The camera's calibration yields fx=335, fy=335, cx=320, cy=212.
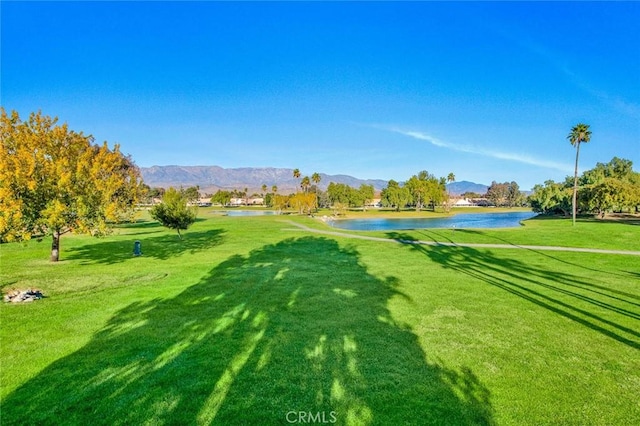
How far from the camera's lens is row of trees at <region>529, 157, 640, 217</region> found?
55750 millimetres

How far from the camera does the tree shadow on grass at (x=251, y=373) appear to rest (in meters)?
5.04

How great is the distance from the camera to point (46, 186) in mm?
15156

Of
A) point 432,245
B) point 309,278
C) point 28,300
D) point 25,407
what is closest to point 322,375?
point 25,407

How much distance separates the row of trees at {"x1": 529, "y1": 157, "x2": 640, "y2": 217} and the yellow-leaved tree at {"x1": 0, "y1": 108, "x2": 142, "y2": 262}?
175ft

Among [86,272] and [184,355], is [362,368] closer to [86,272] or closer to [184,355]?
[184,355]

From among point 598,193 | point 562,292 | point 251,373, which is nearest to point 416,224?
point 598,193

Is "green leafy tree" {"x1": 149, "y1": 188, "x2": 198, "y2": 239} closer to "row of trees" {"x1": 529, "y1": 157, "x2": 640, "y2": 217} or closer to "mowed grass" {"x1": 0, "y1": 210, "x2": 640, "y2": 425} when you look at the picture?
"mowed grass" {"x1": 0, "y1": 210, "x2": 640, "y2": 425}

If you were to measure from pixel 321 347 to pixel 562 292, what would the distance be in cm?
1016

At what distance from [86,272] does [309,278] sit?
33.7ft

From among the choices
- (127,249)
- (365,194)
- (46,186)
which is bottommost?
(127,249)

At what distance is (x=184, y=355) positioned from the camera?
6.89m

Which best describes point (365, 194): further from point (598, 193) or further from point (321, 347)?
point (321, 347)

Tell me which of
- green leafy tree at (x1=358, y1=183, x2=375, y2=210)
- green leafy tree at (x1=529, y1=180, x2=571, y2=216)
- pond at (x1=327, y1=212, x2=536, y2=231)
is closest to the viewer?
pond at (x1=327, y1=212, x2=536, y2=231)

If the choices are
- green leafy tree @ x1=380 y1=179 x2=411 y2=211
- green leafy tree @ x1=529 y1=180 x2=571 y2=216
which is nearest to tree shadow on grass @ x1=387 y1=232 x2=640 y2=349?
green leafy tree @ x1=529 y1=180 x2=571 y2=216
